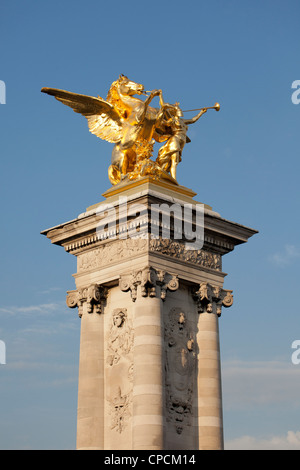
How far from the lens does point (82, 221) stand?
2853cm

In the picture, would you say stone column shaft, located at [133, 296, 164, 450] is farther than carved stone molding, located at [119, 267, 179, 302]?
No

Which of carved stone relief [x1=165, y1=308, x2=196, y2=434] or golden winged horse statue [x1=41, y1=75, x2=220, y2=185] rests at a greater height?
golden winged horse statue [x1=41, y1=75, x2=220, y2=185]

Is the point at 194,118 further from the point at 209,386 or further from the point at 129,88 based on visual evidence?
the point at 209,386

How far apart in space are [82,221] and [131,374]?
4.17m

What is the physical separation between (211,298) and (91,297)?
2.98 metres

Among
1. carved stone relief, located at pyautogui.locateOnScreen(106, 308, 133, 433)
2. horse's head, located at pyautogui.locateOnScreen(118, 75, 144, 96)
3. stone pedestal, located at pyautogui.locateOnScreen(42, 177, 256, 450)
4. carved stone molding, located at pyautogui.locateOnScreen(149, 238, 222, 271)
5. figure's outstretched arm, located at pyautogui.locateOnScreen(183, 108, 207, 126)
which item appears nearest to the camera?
stone pedestal, located at pyautogui.locateOnScreen(42, 177, 256, 450)

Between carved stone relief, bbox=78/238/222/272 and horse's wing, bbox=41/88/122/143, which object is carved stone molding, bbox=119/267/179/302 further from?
horse's wing, bbox=41/88/122/143

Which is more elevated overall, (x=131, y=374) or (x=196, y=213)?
(x=196, y=213)

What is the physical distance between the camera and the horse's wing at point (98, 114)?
96.5 feet

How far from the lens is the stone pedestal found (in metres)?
26.5

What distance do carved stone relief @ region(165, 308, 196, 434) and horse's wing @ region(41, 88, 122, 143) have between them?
5232mm

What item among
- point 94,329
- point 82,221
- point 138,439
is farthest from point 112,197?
point 138,439

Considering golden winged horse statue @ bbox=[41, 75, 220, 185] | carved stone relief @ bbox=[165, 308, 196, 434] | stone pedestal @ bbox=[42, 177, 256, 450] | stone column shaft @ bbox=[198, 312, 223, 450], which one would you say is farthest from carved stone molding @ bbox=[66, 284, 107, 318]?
golden winged horse statue @ bbox=[41, 75, 220, 185]

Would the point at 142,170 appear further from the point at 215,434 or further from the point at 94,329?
the point at 215,434
